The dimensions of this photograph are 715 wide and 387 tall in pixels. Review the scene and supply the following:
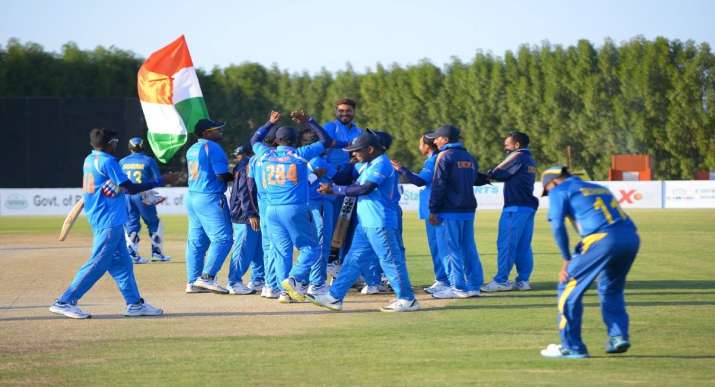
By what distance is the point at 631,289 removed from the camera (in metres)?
13.6

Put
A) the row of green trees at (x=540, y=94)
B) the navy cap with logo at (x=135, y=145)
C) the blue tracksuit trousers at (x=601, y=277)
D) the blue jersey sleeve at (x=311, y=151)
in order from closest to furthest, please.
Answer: the blue tracksuit trousers at (x=601, y=277) → the blue jersey sleeve at (x=311, y=151) → the navy cap with logo at (x=135, y=145) → the row of green trees at (x=540, y=94)

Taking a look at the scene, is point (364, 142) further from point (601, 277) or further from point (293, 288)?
point (601, 277)

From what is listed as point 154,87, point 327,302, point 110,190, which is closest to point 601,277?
point 327,302

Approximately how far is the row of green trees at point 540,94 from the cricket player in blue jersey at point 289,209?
45918 millimetres

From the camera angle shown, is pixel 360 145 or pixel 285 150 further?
pixel 285 150

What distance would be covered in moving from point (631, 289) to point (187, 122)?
1211cm

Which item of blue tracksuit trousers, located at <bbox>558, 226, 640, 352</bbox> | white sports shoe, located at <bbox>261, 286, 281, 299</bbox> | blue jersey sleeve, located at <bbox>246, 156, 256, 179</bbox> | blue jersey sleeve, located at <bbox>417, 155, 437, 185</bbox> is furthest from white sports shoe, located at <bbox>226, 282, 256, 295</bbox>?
blue tracksuit trousers, located at <bbox>558, 226, 640, 352</bbox>

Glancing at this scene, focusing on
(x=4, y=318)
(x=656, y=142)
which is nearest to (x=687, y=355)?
(x=4, y=318)

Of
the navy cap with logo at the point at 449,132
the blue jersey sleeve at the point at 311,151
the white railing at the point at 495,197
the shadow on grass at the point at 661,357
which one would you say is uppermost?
the navy cap with logo at the point at 449,132

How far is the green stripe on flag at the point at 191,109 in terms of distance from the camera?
70.1 ft

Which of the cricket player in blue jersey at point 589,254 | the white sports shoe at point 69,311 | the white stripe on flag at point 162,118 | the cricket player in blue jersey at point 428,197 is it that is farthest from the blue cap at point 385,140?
the white stripe on flag at point 162,118

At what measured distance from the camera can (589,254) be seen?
8.42 metres

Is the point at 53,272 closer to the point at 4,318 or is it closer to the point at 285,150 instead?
the point at 4,318

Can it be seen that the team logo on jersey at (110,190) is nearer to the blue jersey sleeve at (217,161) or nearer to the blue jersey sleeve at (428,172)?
the blue jersey sleeve at (217,161)
